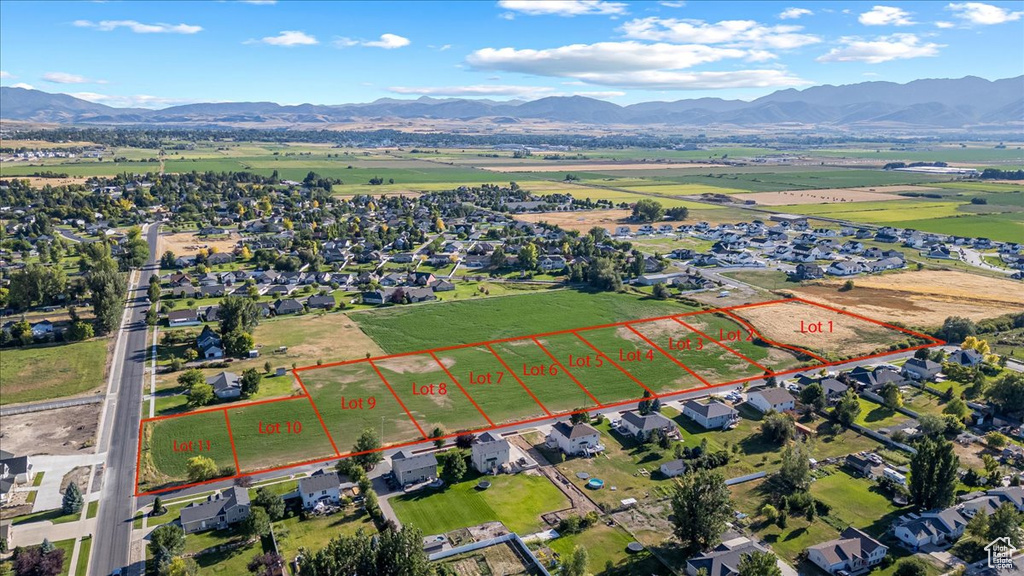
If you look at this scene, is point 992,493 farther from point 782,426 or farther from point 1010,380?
point 1010,380

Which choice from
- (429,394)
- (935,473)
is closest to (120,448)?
(429,394)

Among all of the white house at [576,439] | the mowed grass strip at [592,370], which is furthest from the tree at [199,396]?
the mowed grass strip at [592,370]

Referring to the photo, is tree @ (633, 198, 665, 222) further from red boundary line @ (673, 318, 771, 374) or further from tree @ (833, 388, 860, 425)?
tree @ (833, 388, 860, 425)

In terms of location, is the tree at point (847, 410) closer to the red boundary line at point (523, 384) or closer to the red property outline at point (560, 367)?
the red property outline at point (560, 367)

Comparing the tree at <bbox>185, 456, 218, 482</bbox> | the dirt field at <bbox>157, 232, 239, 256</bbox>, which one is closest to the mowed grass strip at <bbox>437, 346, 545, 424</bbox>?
the tree at <bbox>185, 456, 218, 482</bbox>

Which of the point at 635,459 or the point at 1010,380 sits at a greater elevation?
the point at 1010,380

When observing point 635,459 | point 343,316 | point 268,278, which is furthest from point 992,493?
point 268,278

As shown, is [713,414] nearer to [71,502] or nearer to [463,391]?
[463,391]
